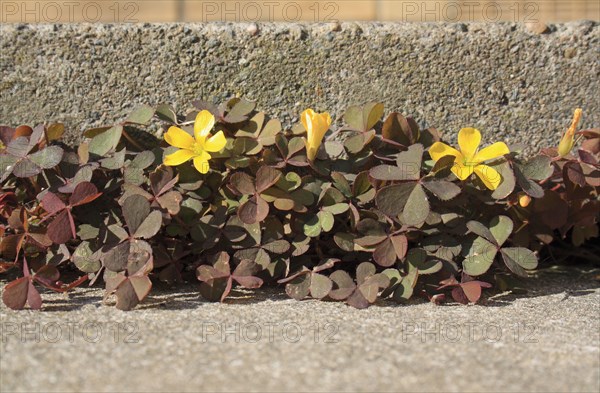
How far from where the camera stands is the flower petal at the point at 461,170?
1.87 metres

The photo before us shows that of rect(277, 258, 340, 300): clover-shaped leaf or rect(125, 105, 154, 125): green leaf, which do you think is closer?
rect(277, 258, 340, 300): clover-shaped leaf

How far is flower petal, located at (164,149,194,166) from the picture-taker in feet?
6.06

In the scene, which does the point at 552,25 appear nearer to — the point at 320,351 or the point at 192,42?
the point at 192,42

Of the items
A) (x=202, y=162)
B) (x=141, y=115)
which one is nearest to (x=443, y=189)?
(x=202, y=162)

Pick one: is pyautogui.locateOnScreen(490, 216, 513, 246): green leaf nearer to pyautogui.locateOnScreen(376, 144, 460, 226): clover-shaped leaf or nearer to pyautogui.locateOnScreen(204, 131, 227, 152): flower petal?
pyautogui.locateOnScreen(376, 144, 460, 226): clover-shaped leaf

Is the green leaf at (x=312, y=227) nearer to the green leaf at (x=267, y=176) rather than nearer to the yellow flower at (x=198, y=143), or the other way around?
the green leaf at (x=267, y=176)

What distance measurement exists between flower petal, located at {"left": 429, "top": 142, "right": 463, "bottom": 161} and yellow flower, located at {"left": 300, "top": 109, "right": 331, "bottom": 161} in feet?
0.93

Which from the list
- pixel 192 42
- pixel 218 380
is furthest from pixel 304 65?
pixel 218 380

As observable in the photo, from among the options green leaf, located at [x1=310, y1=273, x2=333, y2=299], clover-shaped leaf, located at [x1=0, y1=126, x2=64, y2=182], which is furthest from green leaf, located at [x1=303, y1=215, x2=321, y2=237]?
clover-shaped leaf, located at [x1=0, y1=126, x2=64, y2=182]

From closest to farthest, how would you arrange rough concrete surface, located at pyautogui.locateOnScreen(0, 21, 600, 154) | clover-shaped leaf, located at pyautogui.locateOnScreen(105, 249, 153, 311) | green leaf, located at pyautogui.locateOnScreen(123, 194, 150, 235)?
1. clover-shaped leaf, located at pyautogui.locateOnScreen(105, 249, 153, 311)
2. green leaf, located at pyautogui.locateOnScreen(123, 194, 150, 235)
3. rough concrete surface, located at pyautogui.locateOnScreen(0, 21, 600, 154)

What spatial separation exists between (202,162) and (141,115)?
11.9 inches

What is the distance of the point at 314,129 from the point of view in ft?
6.18

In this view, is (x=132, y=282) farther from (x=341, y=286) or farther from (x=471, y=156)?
(x=471, y=156)

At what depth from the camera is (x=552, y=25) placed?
7.55 ft
